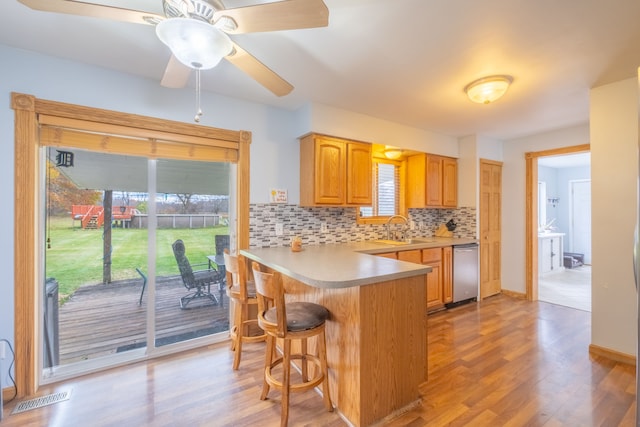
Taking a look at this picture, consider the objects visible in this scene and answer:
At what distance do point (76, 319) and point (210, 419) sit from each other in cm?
161

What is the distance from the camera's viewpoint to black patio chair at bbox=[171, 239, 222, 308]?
2.75 meters

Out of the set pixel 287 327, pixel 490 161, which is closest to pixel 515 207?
pixel 490 161

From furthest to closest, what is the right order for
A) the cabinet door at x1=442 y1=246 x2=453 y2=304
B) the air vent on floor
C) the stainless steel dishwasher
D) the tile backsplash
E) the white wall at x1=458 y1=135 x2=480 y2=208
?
1. the white wall at x1=458 y1=135 x2=480 y2=208
2. the stainless steel dishwasher
3. the cabinet door at x1=442 y1=246 x2=453 y2=304
4. the tile backsplash
5. the air vent on floor

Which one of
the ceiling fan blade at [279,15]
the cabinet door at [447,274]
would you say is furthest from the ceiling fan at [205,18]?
the cabinet door at [447,274]

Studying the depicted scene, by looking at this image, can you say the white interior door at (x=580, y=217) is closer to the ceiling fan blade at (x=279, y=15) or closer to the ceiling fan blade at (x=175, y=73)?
the ceiling fan blade at (x=279, y=15)

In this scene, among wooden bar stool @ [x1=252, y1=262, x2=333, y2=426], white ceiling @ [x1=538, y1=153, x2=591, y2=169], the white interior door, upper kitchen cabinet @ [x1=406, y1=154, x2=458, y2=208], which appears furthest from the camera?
the white interior door

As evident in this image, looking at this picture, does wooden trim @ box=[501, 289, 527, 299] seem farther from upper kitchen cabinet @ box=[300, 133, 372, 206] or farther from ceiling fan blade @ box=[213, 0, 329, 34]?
ceiling fan blade @ box=[213, 0, 329, 34]

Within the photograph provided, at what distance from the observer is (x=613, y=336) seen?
8.19 feet

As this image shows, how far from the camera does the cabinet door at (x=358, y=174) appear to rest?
325cm

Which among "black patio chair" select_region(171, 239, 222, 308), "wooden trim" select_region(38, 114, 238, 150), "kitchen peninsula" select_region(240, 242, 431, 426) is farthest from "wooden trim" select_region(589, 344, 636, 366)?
"wooden trim" select_region(38, 114, 238, 150)

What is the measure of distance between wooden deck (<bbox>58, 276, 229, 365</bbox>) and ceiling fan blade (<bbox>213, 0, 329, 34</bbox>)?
2.34 meters

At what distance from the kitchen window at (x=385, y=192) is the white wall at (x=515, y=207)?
5.72 ft

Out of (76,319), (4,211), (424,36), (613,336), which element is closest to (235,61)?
(424,36)

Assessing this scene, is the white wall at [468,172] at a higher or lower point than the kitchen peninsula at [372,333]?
higher
